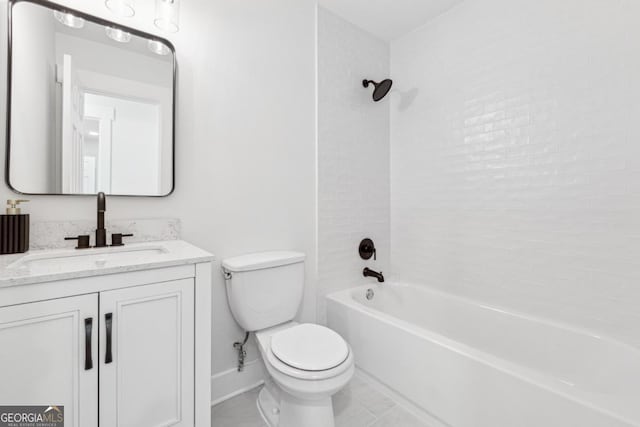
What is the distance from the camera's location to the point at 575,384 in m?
1.47

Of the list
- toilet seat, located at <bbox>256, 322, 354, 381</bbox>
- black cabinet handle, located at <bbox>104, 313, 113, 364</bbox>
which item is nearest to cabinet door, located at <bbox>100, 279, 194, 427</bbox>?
black cabinet handle, located at <bbox>104, 313, 113, 364</bbox>

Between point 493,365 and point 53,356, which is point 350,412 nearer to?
point 493,365

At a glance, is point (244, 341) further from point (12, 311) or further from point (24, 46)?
point (24, 46)

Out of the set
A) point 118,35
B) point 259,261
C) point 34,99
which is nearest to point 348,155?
point 259,261

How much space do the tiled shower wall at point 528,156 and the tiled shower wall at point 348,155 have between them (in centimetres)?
20

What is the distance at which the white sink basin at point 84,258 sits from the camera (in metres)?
0.88

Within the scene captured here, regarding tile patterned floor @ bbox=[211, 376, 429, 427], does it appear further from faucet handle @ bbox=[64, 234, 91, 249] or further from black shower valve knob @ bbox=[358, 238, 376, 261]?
faucet handle @ bbox=[64, 234, 91, 249]

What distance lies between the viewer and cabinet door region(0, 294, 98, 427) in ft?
2.49

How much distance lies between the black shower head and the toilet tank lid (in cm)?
141

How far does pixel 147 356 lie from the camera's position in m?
0.95

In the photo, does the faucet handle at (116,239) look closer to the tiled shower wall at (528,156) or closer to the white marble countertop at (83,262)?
the white marble countertop at (83,262)

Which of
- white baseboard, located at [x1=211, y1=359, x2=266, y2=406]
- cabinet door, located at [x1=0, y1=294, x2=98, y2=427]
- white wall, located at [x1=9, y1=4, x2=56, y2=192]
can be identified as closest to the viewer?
cabinet door, located at [x1=0, y1=294, x2=98, y2=427]

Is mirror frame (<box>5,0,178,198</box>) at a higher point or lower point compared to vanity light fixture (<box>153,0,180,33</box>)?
lower

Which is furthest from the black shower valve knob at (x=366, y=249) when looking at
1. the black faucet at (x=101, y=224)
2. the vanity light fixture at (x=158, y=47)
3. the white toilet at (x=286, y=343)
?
the vanity light fixture at (x=158, y=47)
